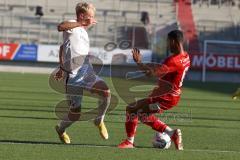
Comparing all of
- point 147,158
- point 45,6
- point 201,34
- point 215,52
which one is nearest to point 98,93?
point 147,158

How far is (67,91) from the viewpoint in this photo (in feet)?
36.9

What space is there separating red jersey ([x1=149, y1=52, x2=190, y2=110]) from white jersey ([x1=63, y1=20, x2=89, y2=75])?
4.24ft

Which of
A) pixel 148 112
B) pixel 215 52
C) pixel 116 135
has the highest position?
pixel 148 112

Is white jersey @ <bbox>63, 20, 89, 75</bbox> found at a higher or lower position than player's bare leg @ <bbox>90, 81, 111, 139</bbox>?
higher

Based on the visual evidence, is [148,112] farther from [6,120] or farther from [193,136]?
[6,120]

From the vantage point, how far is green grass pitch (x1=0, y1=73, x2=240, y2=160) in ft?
31.2

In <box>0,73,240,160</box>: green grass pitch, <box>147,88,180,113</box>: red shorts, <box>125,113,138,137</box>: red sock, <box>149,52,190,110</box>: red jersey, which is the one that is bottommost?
<box>0,73,240,160</box>: green grass pitch

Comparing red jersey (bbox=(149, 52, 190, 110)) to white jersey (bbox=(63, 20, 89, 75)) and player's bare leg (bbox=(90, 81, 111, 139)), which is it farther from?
white jersey (bbox=(63, 20, 89, 75))

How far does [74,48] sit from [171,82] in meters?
1.58

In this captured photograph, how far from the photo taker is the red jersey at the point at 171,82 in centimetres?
1038

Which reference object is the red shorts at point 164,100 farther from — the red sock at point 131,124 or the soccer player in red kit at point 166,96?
the red sock at point 131,124

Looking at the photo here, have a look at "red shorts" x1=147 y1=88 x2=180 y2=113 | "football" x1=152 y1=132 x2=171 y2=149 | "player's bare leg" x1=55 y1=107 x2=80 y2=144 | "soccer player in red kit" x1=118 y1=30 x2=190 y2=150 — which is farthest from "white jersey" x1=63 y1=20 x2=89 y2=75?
"football" x1=152 y1=132 x2=171 y2=149

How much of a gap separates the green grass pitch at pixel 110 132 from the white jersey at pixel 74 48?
1.17 meters

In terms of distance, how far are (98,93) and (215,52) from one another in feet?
84.7
